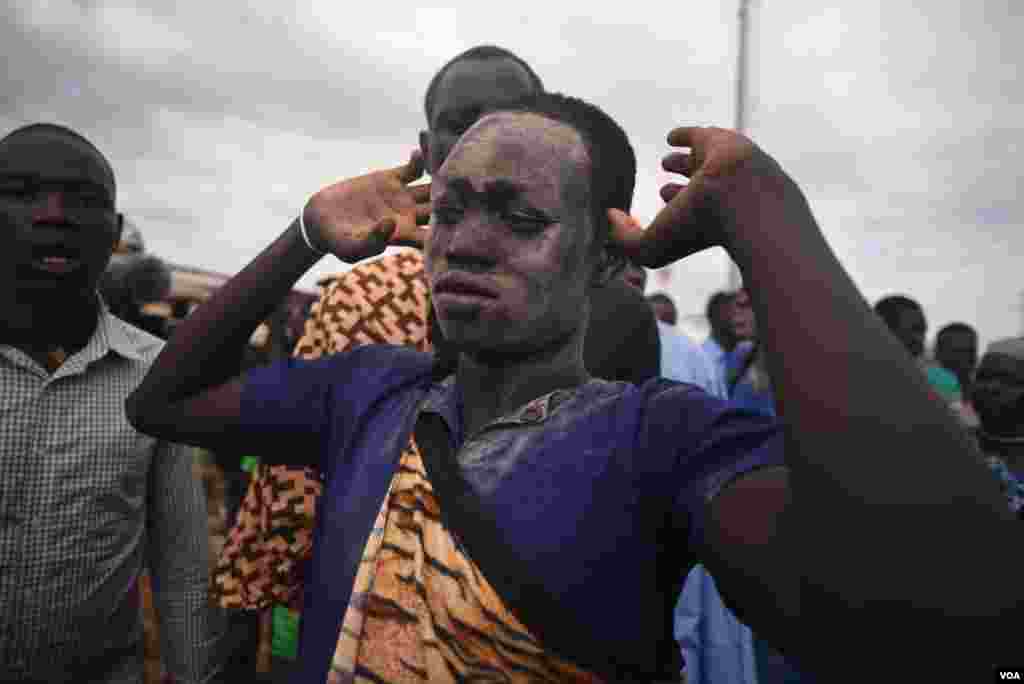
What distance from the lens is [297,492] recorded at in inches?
86.9

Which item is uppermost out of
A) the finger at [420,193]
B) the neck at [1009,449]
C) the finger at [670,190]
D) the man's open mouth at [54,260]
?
the finger at [670,190]

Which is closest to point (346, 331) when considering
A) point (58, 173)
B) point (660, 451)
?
point (58, 173)

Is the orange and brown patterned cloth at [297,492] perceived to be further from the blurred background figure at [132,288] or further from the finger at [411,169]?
the blurred background figure at [132,288]

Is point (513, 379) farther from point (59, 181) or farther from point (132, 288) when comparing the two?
point (132, 288)

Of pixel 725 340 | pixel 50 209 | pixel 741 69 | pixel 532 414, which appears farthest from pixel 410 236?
pixel 741 69

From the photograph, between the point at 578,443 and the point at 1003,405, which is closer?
the point at 578,443

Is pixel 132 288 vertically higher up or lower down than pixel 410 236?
lower down

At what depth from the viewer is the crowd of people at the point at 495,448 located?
838mm

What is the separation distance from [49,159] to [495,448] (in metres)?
1.80

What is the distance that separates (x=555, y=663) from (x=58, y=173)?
206 cm

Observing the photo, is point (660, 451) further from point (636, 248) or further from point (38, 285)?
point (38, 285)

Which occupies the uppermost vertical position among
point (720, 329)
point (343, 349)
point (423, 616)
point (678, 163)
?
point (678, 163)

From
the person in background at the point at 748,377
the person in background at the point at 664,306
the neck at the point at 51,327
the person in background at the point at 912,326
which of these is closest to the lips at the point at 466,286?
the neck at the point at 51,327

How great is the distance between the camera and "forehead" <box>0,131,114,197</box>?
6.97 feet
